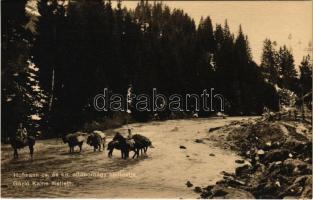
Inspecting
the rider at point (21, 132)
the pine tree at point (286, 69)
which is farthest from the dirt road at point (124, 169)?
the pine tree at point (286, 69)

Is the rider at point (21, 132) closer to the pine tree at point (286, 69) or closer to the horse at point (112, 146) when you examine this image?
the horse at point (112, 146)

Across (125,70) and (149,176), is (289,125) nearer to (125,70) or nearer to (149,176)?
(149,176)

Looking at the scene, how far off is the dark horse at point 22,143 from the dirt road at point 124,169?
0.20m

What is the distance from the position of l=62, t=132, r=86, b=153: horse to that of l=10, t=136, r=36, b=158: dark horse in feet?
3.97

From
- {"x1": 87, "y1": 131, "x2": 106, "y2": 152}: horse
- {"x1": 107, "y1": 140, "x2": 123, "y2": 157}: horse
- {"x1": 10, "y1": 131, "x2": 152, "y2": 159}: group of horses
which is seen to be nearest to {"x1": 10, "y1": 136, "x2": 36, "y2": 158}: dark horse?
{"x1": 10, "y1": 131, "x2": 152, "y2": 159}: group of horses

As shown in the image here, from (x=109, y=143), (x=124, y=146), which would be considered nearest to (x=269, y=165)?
(x=124, y=146)

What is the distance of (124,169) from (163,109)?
7.78ft

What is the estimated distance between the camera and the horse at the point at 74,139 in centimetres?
1625

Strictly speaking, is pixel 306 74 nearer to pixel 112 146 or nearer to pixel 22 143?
pixel 112 146

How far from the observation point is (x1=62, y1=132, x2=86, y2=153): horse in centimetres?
1625

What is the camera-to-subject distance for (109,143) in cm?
1568
